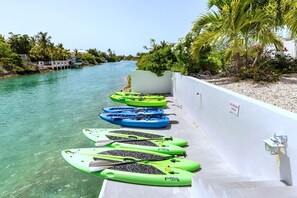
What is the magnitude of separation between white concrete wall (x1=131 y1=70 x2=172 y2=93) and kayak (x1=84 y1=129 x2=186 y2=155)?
732cm

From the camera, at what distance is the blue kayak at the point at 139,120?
7715mm

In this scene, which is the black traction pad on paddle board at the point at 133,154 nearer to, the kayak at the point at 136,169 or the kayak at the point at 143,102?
the kayak at the point at 136,169

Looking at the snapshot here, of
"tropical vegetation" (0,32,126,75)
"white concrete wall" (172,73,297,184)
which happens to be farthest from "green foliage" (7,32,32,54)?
"white concrete wall" (172,73,297,184)

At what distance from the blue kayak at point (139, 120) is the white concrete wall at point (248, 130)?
4.17ft

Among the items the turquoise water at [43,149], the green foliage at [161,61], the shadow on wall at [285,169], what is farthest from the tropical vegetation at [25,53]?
the shadow on wall at [285,169]

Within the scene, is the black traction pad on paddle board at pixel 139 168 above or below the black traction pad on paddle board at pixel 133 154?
below

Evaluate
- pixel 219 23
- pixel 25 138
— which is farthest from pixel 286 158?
pixel 25 138

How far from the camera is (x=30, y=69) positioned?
49.4 meters

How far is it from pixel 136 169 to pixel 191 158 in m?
1.41

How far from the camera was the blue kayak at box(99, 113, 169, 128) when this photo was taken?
7.71 metres

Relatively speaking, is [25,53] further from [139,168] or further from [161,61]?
[139,168]

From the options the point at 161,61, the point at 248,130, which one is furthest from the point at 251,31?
the point at 161,61

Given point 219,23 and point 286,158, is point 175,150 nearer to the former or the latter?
point 286,158

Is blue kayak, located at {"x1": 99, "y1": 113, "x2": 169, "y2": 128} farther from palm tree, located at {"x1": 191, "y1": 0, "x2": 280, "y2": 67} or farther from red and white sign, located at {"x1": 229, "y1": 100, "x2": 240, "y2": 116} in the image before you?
red and white sign, located at {"x1": 229, "y1": 100, "x2": 240, "y2": 116}
